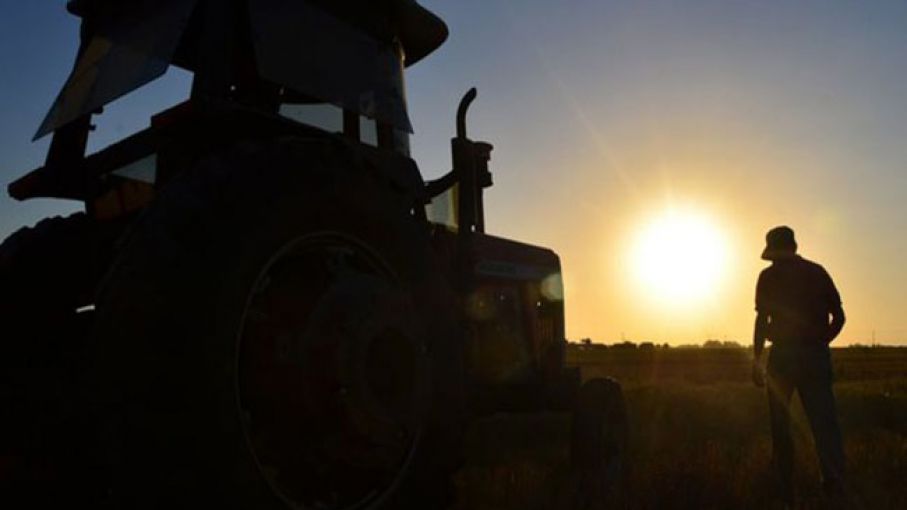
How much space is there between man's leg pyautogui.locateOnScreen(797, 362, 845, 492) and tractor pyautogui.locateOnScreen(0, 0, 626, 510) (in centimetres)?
261

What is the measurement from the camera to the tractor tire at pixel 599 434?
5821 millimetres

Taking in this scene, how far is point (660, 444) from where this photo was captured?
29.2 feet

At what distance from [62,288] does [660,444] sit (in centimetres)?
665

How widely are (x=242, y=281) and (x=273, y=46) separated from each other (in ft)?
4.62

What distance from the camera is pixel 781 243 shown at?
20.7 ft

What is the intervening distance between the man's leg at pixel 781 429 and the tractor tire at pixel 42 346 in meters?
4.42

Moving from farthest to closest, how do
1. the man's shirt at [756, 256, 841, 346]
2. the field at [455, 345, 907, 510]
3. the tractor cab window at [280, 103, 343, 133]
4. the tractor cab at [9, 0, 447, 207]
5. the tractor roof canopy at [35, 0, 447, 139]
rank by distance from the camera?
the man's shirt at [756, 256, 841, 346] < the field at [455, 345, 907, 510] < the tractor cab window at [280, 103, 343, 133] < the tractor roof canopy at [35, 0, 447, 139] < the tractor cab at [9, 0, 447, 207]

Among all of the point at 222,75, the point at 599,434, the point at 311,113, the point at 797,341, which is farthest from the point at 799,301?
the point at 222,75

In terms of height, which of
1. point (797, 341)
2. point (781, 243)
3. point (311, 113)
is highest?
point (311, 113)

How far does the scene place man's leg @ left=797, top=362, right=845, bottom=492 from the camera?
578 centimetres

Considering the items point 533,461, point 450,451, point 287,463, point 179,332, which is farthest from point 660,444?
point 179,332

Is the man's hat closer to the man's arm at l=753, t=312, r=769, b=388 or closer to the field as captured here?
the man's arm at l=753, t=312, r=769, b=388

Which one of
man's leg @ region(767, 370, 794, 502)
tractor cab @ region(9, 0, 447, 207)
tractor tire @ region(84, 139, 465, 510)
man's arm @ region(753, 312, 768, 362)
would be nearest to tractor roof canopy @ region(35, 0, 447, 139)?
tractor cab @ region(9, 0, 447, 207)

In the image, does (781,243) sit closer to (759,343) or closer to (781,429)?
(759,343)
